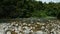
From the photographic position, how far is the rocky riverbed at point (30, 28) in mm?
6035

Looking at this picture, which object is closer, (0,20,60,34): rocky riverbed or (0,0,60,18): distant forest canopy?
(0,20,60,34): rocky riverbed

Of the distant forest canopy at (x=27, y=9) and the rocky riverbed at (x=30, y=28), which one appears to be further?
the distant forest canopy at (x=27, y=9)

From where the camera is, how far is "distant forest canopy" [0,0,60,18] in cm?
763

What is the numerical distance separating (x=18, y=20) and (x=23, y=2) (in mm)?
1251

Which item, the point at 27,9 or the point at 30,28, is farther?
the point at 27,9

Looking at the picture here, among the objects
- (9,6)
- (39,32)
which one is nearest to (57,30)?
(39,32)

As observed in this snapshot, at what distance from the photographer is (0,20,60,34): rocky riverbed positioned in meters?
6.04

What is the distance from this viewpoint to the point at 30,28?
21.1 feet

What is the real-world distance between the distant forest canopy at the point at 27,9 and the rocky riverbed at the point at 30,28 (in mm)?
829

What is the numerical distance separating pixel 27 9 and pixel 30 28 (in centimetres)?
240

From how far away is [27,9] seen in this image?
8719 millimetres

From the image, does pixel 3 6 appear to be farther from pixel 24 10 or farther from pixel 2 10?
pixel 24 10

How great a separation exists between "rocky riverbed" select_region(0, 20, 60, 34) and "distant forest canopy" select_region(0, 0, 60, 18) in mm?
829

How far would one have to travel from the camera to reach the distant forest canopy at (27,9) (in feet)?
25.0
